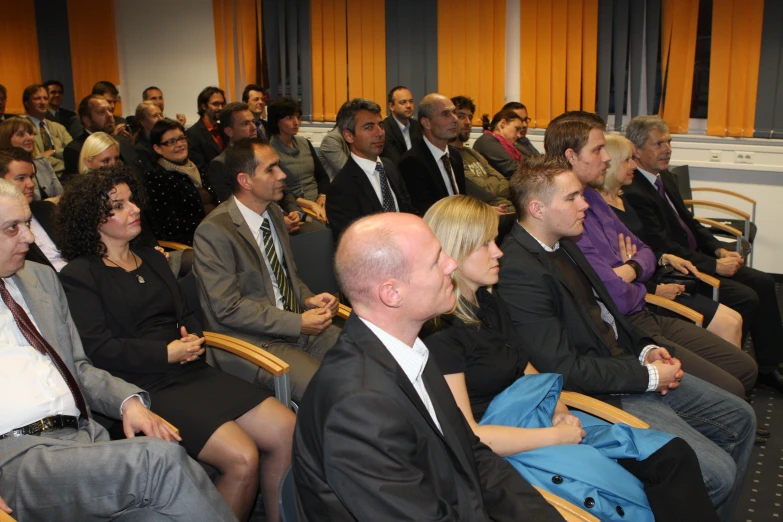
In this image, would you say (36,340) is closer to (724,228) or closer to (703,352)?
(703,352)

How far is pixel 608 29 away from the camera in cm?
595

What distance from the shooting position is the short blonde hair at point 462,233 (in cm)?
214

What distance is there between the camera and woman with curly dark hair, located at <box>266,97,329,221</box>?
16.7ft

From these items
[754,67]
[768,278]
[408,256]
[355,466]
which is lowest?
[768,278]

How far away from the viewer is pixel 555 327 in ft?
7.97

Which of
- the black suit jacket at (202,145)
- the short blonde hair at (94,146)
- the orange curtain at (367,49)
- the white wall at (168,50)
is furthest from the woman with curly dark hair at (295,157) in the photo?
the white wall at (168,50)

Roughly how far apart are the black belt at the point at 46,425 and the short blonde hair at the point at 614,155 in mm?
2656

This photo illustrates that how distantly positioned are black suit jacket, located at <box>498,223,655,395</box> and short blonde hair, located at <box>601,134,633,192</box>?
1.18 m

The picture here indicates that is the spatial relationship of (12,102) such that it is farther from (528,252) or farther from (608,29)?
(528,252)

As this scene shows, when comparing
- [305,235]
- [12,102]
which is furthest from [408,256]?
[12,102]

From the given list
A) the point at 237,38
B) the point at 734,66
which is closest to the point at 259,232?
the point at 734,66

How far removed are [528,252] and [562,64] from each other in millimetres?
4075

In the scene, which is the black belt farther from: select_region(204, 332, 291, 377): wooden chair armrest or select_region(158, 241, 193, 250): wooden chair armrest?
select_region(158, 241, 193, 250): wooden chair armrest

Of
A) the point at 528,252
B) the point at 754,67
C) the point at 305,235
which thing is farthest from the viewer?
the point at 754,67
